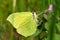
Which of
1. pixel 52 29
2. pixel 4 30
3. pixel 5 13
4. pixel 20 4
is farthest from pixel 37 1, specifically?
pixel 52 29

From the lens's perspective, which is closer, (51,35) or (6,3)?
(51,35)

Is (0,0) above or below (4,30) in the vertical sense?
above

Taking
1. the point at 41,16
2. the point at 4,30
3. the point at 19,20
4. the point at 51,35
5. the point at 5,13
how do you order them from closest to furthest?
the point at 51,35, the point at 19,20, the point at 41,16, the point at 4,30, the point at 5,13

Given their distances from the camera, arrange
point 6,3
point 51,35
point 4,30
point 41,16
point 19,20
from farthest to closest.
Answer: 1. point 6,3
2. point 4,30
3. point 41,16
4. point 19,20
5. point 51,35

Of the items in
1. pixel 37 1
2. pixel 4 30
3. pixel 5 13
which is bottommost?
pixel 4 30

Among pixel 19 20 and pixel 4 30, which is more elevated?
pixel 19 20

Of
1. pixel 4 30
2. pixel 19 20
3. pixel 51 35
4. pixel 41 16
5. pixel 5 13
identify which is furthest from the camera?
pixel 5 13

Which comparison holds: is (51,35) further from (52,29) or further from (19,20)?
(19,20)

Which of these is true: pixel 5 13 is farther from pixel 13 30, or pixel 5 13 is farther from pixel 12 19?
pixel 12 19

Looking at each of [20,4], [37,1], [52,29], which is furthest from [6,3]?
[52,29]
